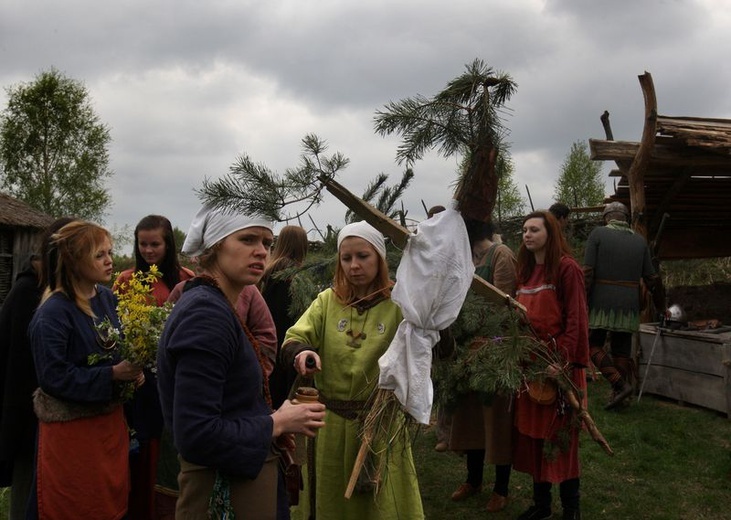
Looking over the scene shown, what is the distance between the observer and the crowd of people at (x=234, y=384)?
183cm

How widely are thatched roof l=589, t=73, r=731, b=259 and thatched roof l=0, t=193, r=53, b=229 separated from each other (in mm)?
16679

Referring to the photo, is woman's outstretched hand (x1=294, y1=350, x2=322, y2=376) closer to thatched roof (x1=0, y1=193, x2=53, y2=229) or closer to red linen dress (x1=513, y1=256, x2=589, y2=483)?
red linen dress (x1=513, y1=256, x2=589, y2=483)

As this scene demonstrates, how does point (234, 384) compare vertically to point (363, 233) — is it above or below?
below

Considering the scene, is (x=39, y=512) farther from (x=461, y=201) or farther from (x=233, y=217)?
(x=461, y=201)

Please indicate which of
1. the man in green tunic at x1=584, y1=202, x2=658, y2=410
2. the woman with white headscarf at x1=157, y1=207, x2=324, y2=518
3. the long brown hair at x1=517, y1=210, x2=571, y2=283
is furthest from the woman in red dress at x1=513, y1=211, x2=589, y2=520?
the man in green tunic at x1=584, y1=202, x2=658, y2=410

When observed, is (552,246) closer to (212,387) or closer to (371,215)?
(371,215)

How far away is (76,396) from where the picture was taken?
270 centimetres

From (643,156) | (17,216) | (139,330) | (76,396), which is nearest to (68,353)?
(76,396)

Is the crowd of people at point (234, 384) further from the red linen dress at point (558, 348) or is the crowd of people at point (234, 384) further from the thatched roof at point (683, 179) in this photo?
the thatched roof at point (683, 179)

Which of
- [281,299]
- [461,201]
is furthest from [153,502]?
[461,201]

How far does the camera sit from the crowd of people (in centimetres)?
183

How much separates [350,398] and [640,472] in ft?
10.7

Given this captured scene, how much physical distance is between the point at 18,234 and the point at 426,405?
66.4 ft

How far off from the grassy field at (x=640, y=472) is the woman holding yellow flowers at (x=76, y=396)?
1.90 meters
